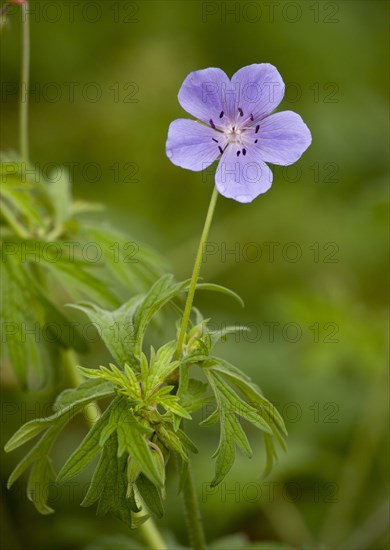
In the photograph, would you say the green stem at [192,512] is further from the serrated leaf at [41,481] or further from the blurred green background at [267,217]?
the blurred green background at [267,217]

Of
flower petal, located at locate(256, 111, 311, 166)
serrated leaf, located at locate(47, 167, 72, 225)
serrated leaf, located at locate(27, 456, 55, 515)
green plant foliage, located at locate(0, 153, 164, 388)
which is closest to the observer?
flower petal, located at locate(256, 111, 311, 166)

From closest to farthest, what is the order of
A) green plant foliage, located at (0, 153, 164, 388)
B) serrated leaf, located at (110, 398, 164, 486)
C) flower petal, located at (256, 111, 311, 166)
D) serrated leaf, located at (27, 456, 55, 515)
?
serrated leaf, located at (110, 398, 164, 486) → flower petal, located at (256, 111, 311, 166) → serrated leaf, located at (27, 456, 55, 515) → green plant foliage, located at (0, 153, 164, 388)

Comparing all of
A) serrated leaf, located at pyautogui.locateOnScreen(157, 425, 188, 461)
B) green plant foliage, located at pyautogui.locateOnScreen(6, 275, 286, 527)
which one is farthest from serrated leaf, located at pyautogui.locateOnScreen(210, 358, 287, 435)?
serrated leaf, located at pyautogui.locateOnScreen(157, 425, 188, 461)

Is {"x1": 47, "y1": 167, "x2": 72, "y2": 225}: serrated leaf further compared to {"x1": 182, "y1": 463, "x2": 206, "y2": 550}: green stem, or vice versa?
{"x1": 47, "y1": 167, "x2": 72, "y2": 225}: serrated leaf

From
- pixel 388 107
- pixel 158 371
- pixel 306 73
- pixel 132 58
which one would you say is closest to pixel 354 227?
pixel 388 107

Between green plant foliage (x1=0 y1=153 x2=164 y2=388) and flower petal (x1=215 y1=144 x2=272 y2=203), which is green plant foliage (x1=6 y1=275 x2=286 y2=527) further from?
green plant foliage (x1=0 y1=153 x2=164 y2=388)

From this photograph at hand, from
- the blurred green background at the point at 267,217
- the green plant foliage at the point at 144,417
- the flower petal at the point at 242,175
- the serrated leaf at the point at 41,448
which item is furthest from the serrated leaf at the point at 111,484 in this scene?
the blurred green background at the point at 267,217

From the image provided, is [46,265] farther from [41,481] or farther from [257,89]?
[257,89]

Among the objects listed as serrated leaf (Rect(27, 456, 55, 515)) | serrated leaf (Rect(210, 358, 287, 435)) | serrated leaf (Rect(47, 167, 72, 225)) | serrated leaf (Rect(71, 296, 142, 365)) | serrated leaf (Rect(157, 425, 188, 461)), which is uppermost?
serrated leaf (Rect(47, 167, 72, 225))
